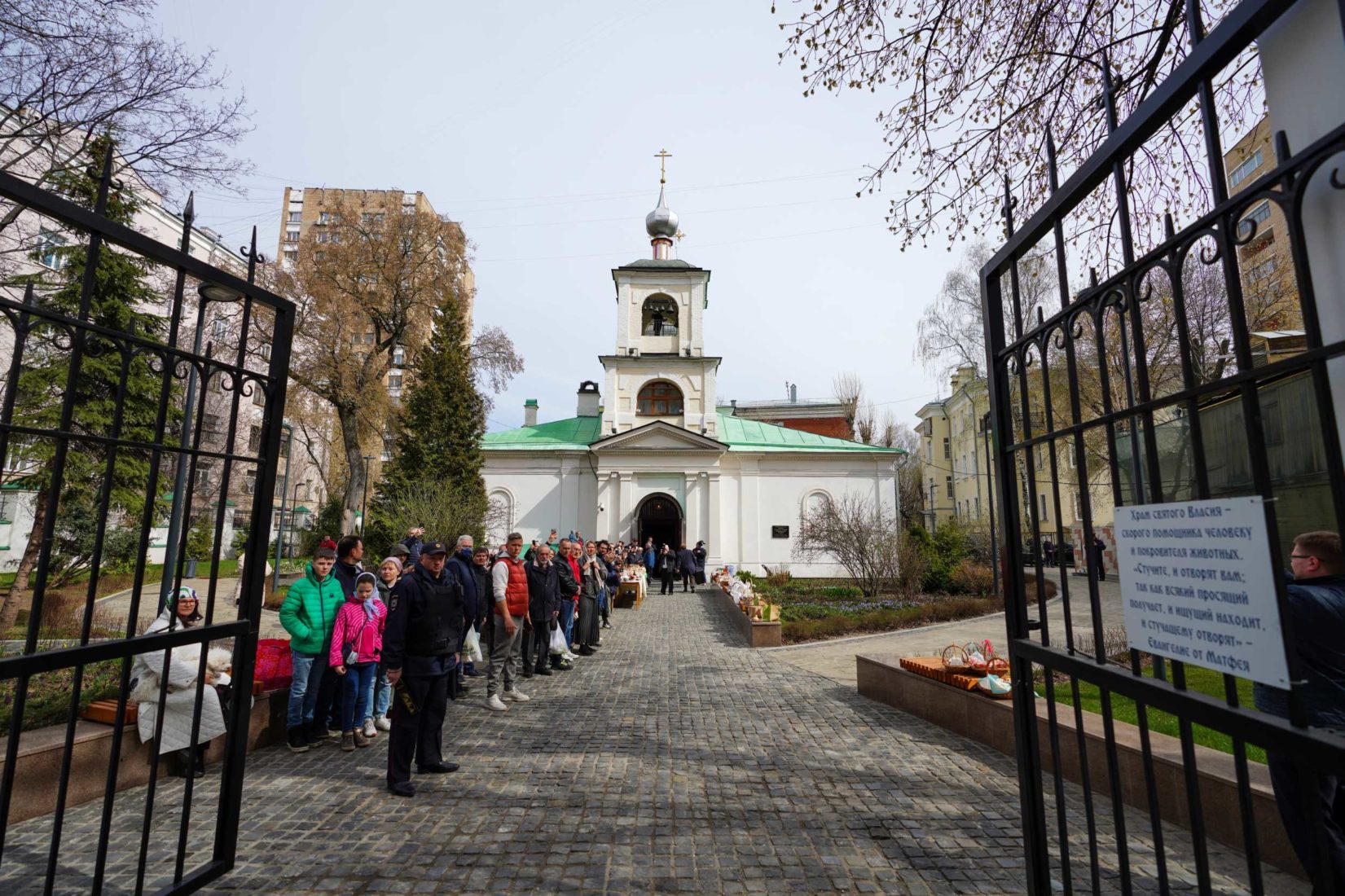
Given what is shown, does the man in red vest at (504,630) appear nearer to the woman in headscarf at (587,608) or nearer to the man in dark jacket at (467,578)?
the man in dark jacket at (467,578)

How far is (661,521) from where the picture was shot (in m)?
32.9

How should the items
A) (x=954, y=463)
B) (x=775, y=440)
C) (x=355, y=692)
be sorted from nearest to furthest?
(x=355, y=692), (x=775, y=440), (x=954, y=463)

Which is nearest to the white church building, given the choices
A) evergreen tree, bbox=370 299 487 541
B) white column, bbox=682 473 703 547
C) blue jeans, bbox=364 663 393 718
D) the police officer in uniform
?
white column, bbox=682 473 703 547

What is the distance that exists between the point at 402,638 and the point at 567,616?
18.3 ft

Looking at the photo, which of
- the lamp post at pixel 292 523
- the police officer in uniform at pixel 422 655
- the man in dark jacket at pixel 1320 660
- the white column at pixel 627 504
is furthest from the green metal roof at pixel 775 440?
the man in dark jacket at pixel 1320 660

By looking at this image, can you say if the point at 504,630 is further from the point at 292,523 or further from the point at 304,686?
the point at 292,523

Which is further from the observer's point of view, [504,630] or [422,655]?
[504,630]

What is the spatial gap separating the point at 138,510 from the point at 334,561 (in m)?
10.8

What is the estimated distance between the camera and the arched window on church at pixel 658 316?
107ft

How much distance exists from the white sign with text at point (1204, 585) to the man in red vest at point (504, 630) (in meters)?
6.53

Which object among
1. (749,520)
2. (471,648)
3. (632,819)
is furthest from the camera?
(749,520)

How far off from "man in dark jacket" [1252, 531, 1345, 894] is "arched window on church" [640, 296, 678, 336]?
99.6 ft

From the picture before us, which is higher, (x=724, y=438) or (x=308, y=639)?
(x=724, y=438)

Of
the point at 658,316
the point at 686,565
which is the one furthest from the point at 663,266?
the point at 686,565
